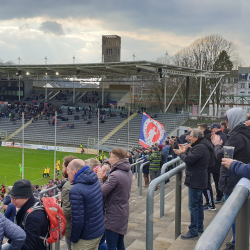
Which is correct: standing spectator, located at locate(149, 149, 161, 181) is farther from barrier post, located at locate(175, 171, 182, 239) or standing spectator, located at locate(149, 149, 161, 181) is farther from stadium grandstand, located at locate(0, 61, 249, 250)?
stadium grandstand, located at locate(0, 61, 249, 250)

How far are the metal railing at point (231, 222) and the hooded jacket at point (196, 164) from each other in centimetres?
264

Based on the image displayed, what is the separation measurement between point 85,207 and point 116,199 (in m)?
0.63

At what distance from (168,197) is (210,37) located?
3844 cm

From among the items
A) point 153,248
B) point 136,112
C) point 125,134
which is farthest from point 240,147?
point 136,112

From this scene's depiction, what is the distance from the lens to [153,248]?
13.0 ft

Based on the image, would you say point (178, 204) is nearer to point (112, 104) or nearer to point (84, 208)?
point (84, 208)

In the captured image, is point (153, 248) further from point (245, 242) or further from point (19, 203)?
point (245, 242)

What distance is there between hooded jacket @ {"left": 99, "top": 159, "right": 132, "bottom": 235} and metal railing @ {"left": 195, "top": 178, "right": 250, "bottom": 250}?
225 cm

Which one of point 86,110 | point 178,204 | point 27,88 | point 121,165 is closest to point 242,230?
point 121,165

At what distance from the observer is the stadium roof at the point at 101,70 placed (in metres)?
33.0

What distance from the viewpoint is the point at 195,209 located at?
430 cm

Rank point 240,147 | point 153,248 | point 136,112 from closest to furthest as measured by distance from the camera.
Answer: point 240,147 → point 153,248 → point 136,112

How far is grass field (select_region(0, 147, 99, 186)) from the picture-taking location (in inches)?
857

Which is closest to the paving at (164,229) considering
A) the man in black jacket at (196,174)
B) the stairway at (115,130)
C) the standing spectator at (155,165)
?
the man in black jacket at (196,174)
